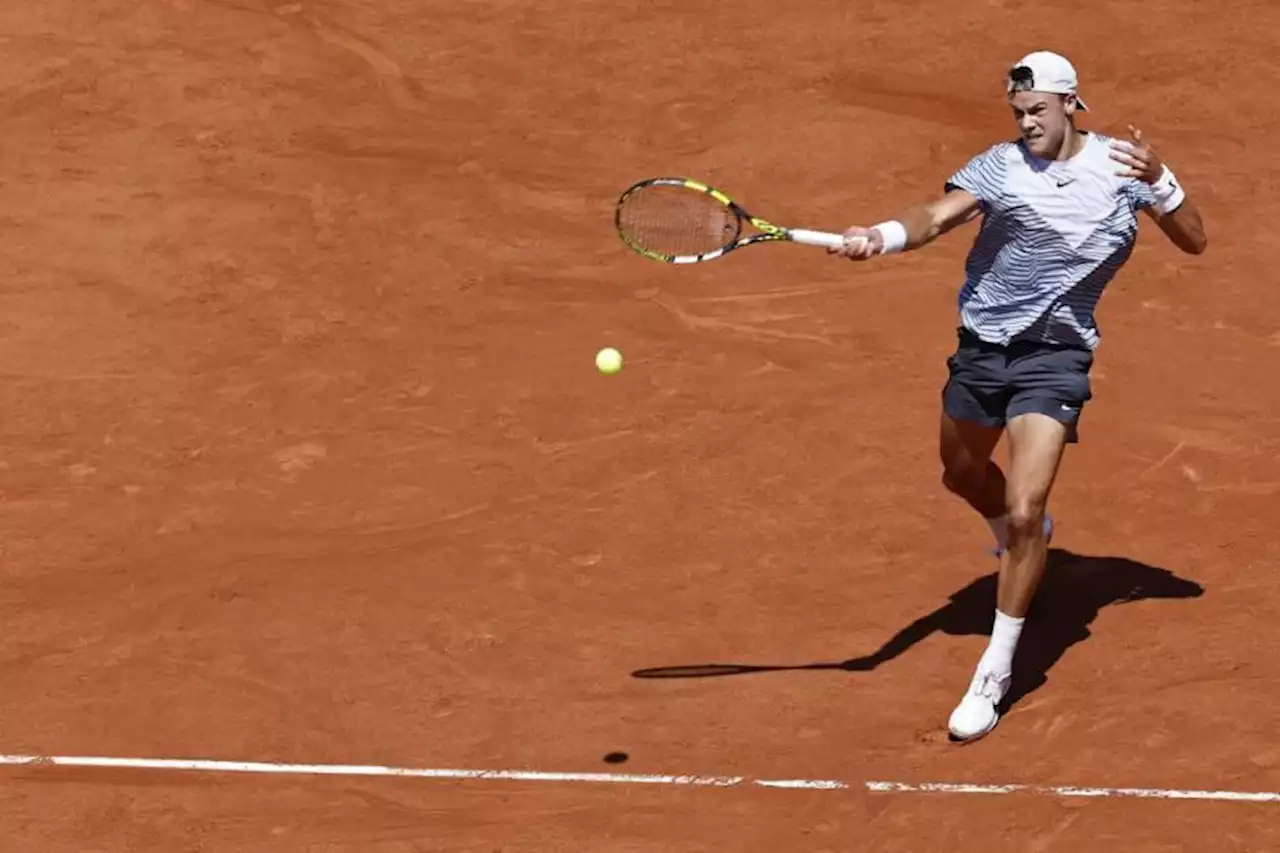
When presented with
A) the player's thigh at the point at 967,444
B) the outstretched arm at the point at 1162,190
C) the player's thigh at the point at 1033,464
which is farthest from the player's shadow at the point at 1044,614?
the outstretched arm at the point at 1162,190

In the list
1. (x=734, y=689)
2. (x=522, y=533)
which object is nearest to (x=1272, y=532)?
(x=734, y=689)

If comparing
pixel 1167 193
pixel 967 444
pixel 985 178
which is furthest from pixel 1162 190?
pixel 967 444

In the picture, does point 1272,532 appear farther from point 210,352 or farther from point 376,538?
point 210,352

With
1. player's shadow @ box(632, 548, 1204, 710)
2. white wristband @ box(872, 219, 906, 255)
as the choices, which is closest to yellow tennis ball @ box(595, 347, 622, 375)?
player's shadow @ box(632, 548, 1204, 710)

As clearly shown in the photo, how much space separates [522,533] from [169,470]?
2.05 metres

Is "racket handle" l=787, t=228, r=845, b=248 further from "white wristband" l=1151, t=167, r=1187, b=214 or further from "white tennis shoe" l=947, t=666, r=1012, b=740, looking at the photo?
"white tennis shoe" l=947, t=666, r=1012, b=740

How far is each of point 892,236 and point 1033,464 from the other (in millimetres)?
1154

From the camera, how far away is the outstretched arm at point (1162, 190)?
376 inches

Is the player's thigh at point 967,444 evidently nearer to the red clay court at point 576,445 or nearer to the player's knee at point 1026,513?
the player's knee at point 1026,513

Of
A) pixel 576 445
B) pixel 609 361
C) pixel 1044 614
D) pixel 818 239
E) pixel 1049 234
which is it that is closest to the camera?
pixel 818 239

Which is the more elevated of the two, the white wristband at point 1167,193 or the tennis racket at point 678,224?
the white wristband at point 1167,193

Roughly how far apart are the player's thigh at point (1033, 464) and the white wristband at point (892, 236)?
3.18ft

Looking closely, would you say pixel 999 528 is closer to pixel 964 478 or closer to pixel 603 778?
pixel 964 478

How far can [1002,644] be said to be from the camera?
10.1 metres
